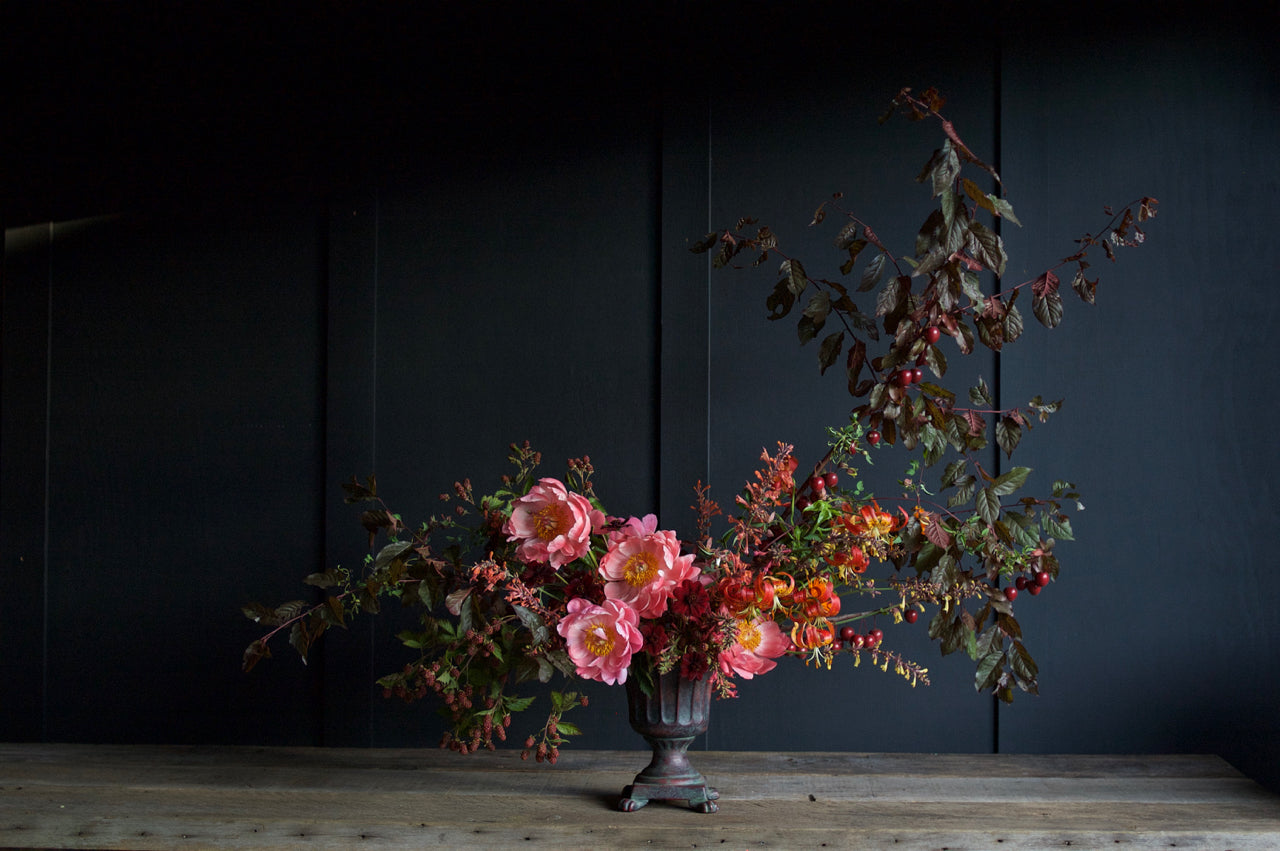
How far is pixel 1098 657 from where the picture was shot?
213cm

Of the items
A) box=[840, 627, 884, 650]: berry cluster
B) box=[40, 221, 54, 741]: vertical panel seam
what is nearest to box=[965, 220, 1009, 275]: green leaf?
box=[840, 627, 884, 650]: berry cluster

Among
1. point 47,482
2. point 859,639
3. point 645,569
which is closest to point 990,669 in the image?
point 859,639

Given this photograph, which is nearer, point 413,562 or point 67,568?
point 413,562

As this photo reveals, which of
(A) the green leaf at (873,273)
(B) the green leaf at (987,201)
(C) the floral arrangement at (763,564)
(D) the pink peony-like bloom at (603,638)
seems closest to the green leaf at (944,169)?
Answer: (B) the green leaf at (987,201)

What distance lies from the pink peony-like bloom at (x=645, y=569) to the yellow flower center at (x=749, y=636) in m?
0.13

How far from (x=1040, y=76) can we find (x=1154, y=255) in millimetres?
504

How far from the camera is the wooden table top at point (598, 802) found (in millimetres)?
1581

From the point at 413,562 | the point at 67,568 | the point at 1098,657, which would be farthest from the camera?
the point at 67,568

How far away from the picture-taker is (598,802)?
68.1 inches

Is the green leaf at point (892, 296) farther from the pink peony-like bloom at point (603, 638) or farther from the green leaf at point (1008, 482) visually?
the pink peony-like bloom at point (603, 638)

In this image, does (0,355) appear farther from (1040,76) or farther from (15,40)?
(1040,76)

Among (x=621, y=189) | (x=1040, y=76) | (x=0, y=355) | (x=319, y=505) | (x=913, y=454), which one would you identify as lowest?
(x=319, y=505)

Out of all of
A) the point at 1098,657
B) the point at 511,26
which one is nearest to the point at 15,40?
the point at 511,26

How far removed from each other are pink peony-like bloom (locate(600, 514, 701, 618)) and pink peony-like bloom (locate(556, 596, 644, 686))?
0.08 ft
